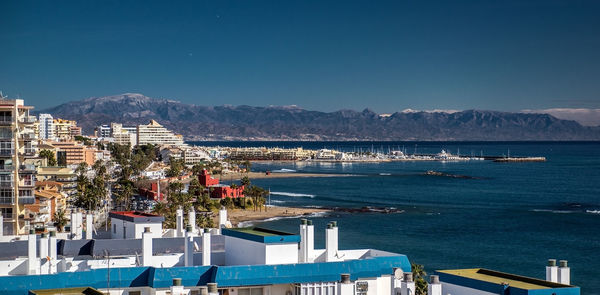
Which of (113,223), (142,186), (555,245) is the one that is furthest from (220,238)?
(142,186)

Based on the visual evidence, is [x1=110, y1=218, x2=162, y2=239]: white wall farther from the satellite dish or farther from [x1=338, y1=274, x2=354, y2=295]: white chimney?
[x1=338, y1=274, x2=354, y2=295]: white chimney

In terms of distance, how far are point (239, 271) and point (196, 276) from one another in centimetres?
95

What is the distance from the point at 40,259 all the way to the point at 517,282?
433 inches

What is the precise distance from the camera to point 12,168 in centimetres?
3944

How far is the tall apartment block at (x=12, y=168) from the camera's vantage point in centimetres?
3916

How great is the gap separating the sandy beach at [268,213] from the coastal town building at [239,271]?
5917 cm

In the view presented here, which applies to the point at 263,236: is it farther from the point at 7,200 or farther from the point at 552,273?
the point at 7,200

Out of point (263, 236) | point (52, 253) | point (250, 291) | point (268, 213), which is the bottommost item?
point (268, 213)

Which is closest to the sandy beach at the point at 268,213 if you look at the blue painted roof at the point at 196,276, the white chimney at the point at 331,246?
the white chimney at the point at 331,246

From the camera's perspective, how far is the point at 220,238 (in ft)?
77.7

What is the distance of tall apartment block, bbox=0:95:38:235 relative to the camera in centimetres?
3916

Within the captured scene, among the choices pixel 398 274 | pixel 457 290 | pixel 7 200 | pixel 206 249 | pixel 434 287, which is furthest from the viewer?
pixel 7 200

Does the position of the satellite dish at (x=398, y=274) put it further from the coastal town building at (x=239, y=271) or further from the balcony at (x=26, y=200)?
the balcony at (x=26, y=200)

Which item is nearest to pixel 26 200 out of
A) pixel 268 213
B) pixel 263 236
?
pixel 263 236
